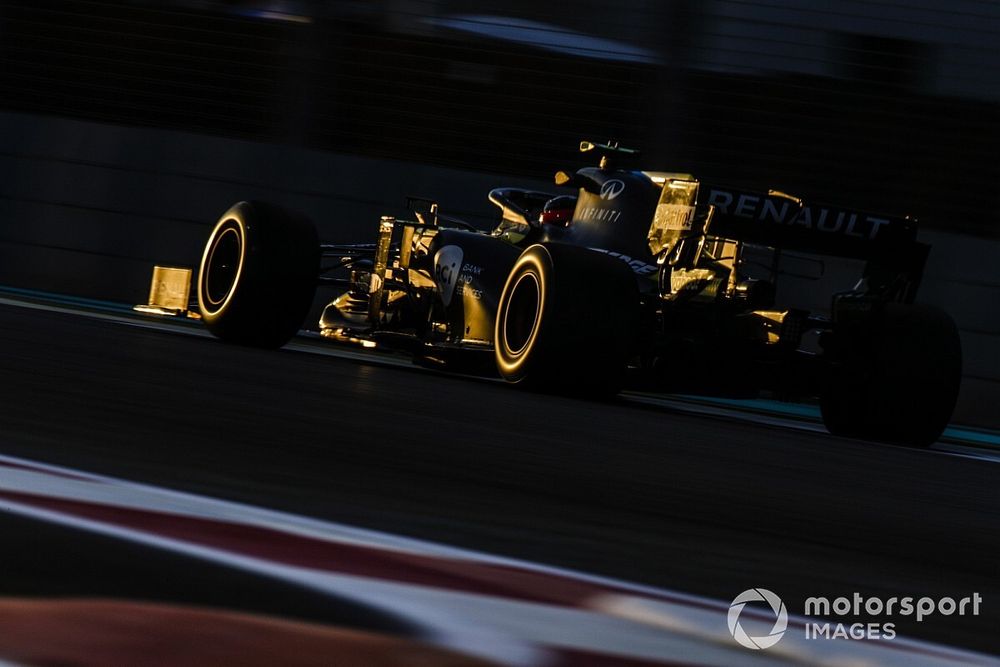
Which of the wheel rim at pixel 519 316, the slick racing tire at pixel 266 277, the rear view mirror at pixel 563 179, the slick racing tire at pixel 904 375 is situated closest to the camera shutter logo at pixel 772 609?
the wheel rim at pixel 519 316

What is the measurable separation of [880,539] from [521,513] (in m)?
0.86

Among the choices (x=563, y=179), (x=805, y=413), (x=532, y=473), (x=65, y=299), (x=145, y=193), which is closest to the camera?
(x=532, y=473)

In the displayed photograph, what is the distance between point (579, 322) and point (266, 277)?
217 centimetres

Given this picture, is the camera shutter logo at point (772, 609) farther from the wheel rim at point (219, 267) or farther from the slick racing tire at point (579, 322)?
the wheel rim at point (219, 267)

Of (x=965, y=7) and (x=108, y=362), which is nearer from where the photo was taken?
(x=108, y=362)

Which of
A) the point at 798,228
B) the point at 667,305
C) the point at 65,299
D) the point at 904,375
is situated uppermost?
the point at 798,228

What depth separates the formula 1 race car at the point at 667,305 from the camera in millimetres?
7113

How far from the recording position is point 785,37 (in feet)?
38.8

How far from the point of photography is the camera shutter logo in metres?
2.21

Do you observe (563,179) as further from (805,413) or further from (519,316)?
(805,413)

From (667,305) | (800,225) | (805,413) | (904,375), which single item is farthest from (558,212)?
(805,413)

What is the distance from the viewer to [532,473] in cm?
→ 414

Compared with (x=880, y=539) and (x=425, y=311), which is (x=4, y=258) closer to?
(x=425, y=311)

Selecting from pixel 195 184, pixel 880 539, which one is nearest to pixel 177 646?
pixel 880 539
